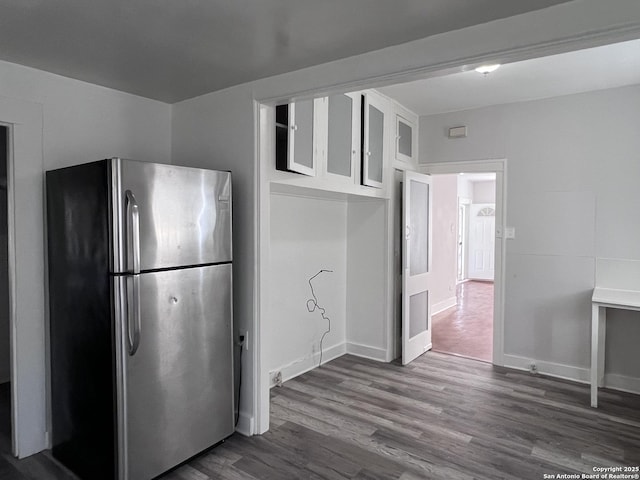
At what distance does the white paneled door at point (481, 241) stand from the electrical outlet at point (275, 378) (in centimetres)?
795

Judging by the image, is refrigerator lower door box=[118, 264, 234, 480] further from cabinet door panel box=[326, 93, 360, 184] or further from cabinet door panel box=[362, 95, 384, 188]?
cabinet door panel box=[362, 95, 384, 188]

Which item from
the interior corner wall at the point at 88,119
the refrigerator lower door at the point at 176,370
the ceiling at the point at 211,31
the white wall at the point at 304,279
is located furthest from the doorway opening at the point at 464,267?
the interior corner wall at the point at 88,119

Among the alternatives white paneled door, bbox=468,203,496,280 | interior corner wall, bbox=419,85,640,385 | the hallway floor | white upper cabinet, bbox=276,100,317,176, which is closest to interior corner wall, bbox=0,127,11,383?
white upper cabinet, bbox=276,100,317,176

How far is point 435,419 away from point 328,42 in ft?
8.51

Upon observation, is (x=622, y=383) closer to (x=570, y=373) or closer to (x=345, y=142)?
(x=570, y=373)

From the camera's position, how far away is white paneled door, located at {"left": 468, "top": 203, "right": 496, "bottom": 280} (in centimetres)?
1012

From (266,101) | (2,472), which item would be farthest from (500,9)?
(2,472)

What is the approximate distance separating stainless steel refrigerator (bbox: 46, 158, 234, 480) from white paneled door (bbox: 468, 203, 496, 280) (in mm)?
8876

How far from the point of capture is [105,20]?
1820 mm

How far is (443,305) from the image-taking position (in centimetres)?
673

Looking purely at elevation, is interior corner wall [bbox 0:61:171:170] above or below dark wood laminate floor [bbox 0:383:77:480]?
above

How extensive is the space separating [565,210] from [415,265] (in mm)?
1473

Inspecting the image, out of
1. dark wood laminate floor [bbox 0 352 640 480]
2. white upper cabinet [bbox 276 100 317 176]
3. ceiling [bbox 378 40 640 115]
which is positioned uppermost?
ceiling [bbox 378 40 640 115]

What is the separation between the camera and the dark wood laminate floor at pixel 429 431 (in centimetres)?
237
